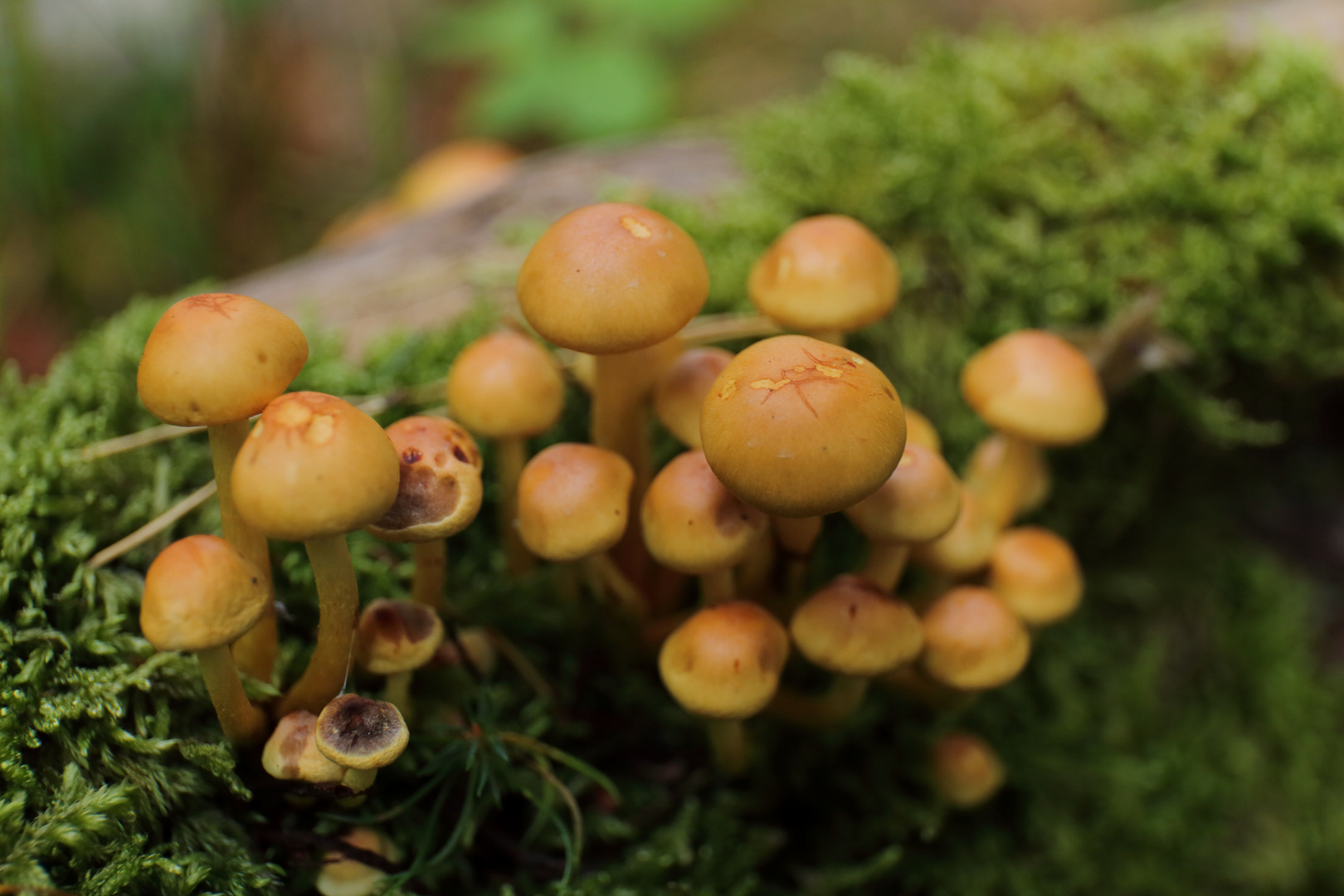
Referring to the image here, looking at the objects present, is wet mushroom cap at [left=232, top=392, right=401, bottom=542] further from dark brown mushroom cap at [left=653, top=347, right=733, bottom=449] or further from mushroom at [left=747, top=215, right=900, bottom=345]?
mushroom at [left=747, top=215, right=900, bottom=345]

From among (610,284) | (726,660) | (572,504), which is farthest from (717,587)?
(610,284)

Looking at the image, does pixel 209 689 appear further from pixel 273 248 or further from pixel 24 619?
pixel 273 248

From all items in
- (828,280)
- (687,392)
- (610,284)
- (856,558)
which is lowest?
(856,558)

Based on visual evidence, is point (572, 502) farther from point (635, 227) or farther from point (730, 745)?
point (730, 745)

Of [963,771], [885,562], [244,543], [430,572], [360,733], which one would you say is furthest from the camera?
[963,771]

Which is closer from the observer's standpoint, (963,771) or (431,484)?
(431,484)

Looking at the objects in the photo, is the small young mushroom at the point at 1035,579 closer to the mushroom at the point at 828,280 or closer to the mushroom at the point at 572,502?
the mushroom at the point at 828,280

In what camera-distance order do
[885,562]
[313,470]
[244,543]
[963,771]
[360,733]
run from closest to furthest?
[313,470], [360,733], [244,543], [885,562], [963,771]
